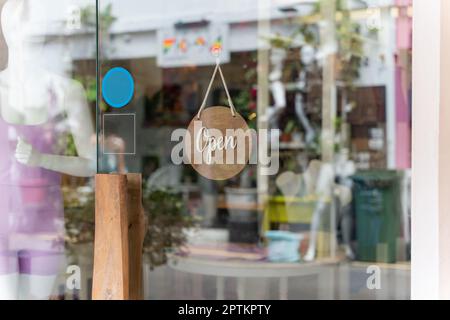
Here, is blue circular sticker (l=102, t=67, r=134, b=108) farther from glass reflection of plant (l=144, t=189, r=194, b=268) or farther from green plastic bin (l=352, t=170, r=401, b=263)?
green plastic bin (l=352, t=170, r=401, b=263)

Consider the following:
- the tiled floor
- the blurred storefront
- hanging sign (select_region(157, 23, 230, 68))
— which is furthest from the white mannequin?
hanging sign (select_region(157, 23, 230, 68))

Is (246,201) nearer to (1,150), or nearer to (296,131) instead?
(296,131)

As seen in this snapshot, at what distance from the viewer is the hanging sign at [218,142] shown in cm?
198

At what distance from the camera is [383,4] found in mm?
2186

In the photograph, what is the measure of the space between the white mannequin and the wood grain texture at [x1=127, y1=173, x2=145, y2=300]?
0.37 meters

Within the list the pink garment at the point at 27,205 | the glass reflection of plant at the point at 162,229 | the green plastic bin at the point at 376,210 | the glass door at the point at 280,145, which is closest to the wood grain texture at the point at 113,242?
the pink garment at the point at 27,205

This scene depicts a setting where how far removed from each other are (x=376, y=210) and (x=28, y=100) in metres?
3.43

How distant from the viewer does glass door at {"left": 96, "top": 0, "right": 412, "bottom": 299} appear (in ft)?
12.4

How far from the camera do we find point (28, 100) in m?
2.36

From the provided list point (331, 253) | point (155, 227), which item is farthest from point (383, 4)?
point (331, 253)

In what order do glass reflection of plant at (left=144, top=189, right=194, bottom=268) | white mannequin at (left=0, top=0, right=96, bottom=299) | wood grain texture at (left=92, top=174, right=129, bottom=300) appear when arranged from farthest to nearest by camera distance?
glass reflection of plant at (left=144, top=189, right=194, bottom=268)
white mannequin at (left=0, top=0, right=96, bottom=299)
wood grain texture at (left=92, top=174, right=129, bottom=300)

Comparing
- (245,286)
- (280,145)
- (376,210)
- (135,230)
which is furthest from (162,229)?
(135,230)

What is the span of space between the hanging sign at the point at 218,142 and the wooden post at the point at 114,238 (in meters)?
0.26

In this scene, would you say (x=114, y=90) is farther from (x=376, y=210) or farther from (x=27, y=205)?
(x=376, y=210)
